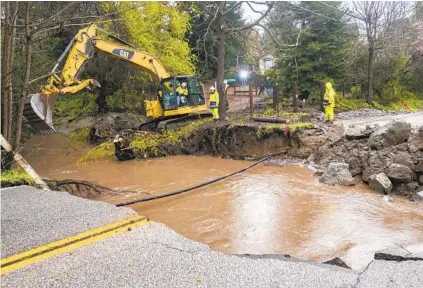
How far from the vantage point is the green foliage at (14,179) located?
6805mm

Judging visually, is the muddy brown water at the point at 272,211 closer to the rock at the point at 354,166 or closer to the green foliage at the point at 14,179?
the rock at the point at 354,166

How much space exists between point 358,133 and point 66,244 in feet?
31.8

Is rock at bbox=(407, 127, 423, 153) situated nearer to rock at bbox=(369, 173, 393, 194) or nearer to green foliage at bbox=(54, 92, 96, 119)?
rock at bbox=(369, 173, 393, 194)

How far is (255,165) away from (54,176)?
6642 mm

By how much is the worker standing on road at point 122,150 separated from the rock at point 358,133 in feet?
25.0

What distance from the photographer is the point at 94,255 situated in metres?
3.86

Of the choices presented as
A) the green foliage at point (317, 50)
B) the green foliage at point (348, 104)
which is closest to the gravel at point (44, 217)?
the green foliage at point (317, 50)

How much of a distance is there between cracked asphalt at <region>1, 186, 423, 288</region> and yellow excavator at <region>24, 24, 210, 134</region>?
6877mm

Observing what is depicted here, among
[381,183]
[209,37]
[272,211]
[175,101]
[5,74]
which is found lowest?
[272,211]

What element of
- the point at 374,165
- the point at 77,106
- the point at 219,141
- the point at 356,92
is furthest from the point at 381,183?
A: the point at 77,106

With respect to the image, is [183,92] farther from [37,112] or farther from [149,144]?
[37,112]

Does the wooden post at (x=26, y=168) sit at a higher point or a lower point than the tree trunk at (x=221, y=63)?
lower

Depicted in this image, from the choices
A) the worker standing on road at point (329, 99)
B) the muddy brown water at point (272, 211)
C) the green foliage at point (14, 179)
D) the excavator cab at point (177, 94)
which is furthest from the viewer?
the excavator cab at point (177, 94)

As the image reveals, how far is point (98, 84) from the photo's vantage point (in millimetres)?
13133
